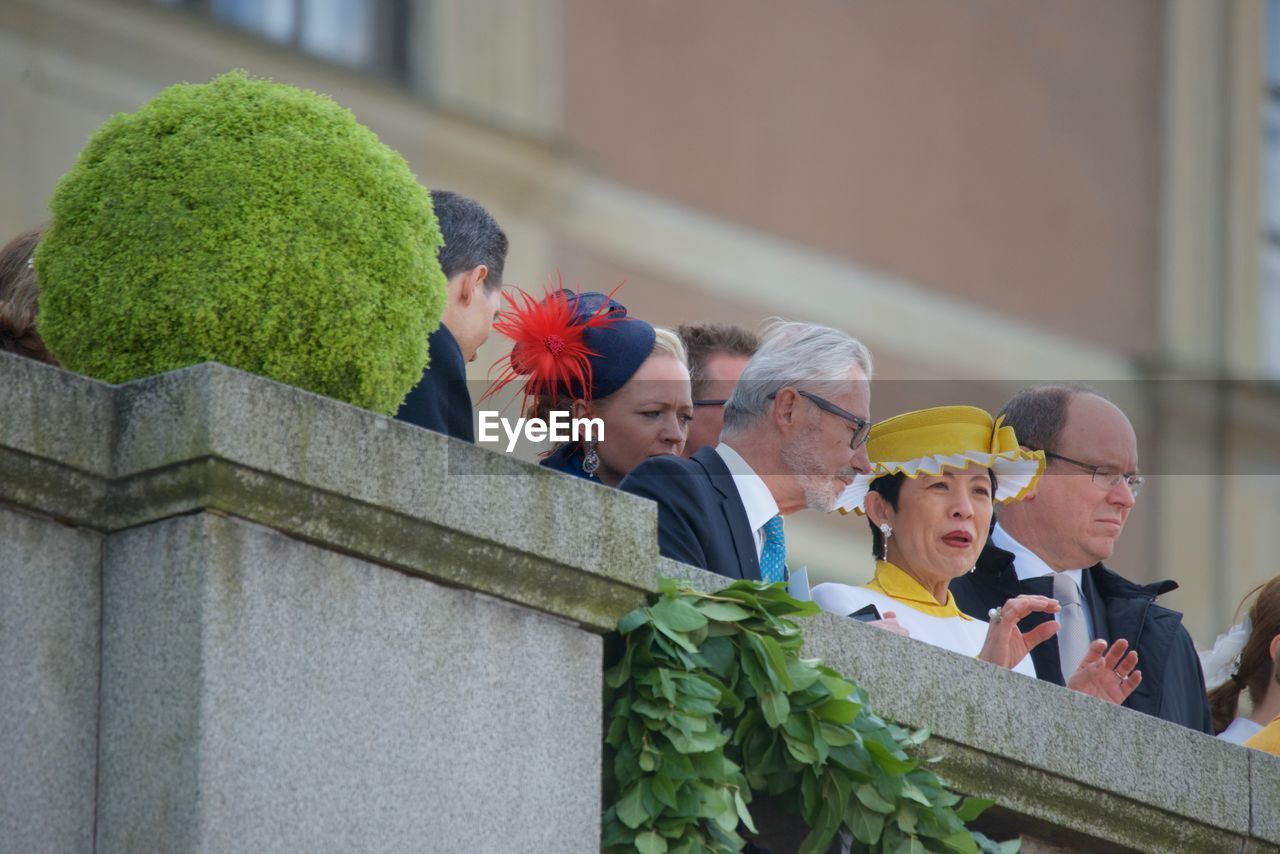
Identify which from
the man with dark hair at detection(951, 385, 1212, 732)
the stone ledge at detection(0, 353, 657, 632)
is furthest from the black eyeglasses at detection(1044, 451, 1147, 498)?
the stone ledge at detection(0, 353, 657, 632)

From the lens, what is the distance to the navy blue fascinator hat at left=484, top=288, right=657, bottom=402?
23.2 ft

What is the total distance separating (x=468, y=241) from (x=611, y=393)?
918 mm

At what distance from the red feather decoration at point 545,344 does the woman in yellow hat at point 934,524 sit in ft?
2.30

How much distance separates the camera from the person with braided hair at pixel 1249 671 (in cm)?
761

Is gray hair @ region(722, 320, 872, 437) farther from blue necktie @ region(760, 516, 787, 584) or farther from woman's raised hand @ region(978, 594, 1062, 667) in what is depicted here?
woman's raised hand @ region(978, 594, 1062, 667)

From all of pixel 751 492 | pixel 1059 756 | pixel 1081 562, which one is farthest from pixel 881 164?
pixel 1059 756

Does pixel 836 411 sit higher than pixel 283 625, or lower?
higher

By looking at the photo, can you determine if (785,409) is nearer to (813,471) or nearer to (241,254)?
(813,471)

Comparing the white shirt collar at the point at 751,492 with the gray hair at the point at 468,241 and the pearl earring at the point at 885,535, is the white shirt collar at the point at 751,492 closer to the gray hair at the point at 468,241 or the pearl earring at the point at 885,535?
the pearl earring at the point at 885,535

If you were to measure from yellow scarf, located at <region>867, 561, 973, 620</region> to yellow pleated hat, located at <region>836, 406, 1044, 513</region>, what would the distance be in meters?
0.19

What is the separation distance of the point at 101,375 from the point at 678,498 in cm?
151

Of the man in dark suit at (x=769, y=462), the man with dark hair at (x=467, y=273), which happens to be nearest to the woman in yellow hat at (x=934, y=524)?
the man in dark suit at (x=769, y=462)

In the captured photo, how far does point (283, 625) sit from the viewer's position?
4.99m

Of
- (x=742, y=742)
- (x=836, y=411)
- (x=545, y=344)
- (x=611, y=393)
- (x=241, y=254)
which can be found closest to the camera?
(x=241, y=254)
